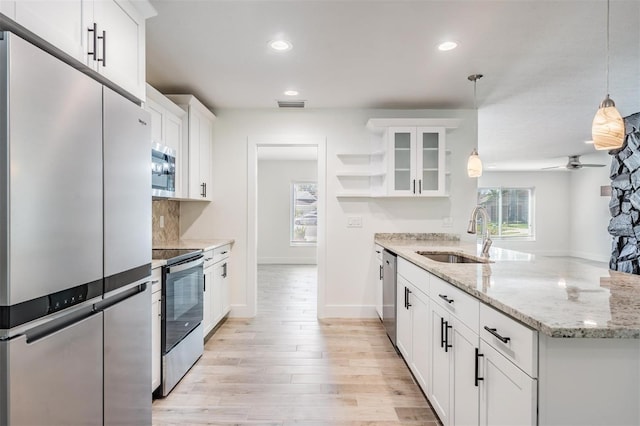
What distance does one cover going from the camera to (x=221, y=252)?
12.3 ft

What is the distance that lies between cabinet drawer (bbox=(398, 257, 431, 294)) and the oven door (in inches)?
65.7

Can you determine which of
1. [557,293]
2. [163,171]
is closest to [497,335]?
[557,293]

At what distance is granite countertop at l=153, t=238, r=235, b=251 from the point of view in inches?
123

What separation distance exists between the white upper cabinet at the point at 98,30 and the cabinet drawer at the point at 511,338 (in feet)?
6.34

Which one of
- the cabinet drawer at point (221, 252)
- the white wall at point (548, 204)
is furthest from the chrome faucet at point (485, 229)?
the white wall at point (548, 204)

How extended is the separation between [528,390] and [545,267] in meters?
1.22

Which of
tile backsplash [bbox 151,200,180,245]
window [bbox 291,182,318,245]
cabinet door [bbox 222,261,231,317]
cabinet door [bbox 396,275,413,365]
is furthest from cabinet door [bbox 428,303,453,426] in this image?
window [bbox 291,182,318,245]

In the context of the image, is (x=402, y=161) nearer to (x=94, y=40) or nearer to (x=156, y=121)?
(x=156, y=121)

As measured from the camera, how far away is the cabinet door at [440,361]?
1.84 metres

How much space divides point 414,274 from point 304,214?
253 inches

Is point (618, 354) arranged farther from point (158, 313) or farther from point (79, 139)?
point (158, 313)

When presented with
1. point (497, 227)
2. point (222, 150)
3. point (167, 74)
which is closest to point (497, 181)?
point (497, 227)

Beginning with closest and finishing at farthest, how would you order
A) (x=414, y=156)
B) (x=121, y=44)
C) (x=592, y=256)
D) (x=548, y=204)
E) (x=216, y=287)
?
(x=121, y=44) < (x=216, y=287) < (x=414, y=156) < (x=592, y=256) < (x=548, y=204)

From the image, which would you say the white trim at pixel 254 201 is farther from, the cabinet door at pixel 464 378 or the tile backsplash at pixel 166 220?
the cabinet door at pixel 464 378
